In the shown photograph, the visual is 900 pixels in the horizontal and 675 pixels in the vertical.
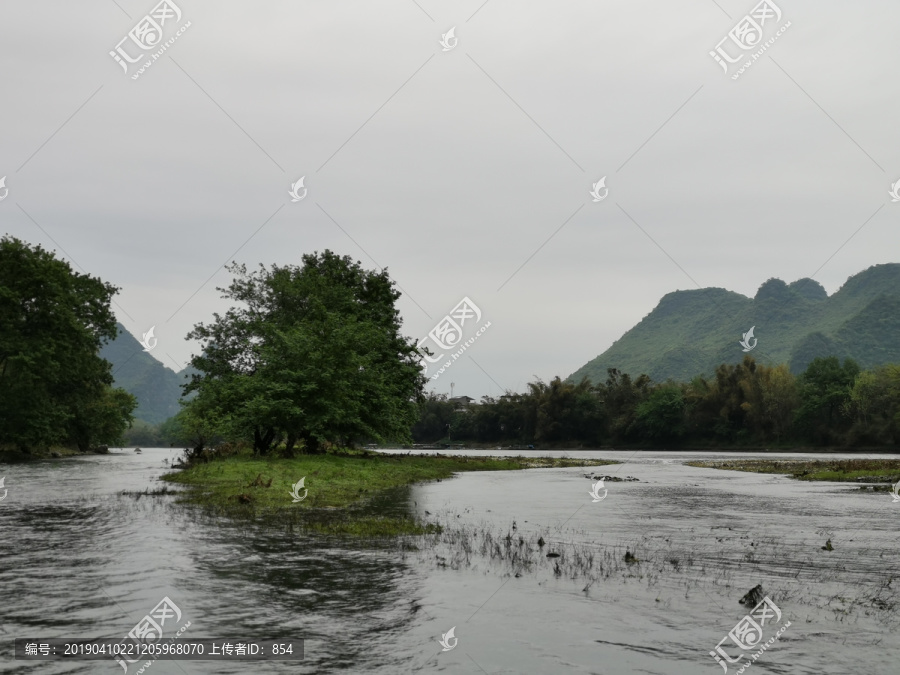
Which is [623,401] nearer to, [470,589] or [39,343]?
[39,343]

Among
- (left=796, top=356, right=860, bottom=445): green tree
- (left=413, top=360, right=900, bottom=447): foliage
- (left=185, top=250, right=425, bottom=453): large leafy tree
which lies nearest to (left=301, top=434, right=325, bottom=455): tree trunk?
(left=185, top=250, right=425, bottom=453): large leafy tree

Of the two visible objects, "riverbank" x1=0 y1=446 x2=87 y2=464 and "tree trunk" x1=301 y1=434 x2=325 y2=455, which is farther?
"riverbank" x1=0 y1=446 x2=87 y2=464

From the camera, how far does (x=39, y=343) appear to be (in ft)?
219

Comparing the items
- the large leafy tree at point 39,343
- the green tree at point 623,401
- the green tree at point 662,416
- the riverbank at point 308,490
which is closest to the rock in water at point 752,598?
the riverbank at point 308,490

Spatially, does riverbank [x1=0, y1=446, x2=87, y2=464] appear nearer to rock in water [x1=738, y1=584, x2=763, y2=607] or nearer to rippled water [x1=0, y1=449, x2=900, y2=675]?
rippled water [x1=0, y1=449, x2=900, y2=675]

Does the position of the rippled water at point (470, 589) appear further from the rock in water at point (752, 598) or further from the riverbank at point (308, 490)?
the riverbank at point (308, 490)

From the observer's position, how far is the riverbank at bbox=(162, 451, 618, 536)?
1008 inches

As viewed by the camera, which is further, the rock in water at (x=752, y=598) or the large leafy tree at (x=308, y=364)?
the large leafy tree at (x=308, y=364)

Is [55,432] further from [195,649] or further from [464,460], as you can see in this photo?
[195,649]

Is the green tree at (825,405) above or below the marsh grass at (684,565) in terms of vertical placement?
above

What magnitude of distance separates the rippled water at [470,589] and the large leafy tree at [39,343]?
139 ft

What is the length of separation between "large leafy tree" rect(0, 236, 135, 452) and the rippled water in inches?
1670

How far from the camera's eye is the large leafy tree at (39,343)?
6644cm

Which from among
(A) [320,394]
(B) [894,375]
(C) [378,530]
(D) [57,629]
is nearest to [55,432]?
(A) [320,394]
